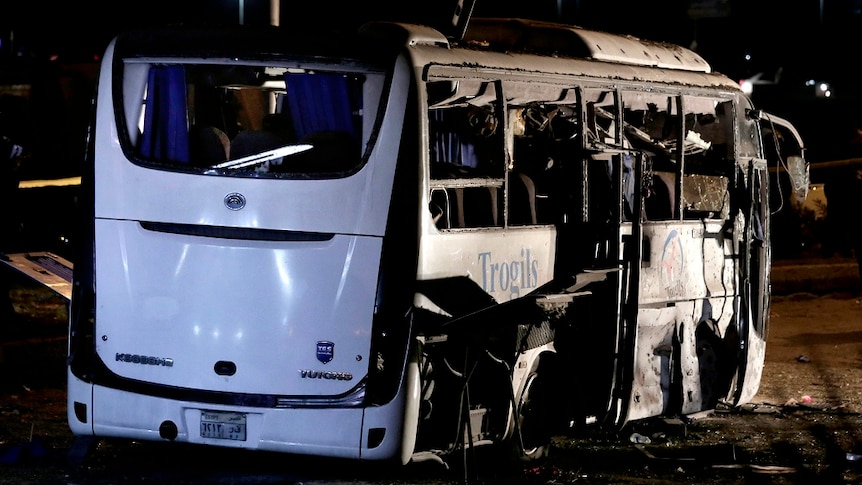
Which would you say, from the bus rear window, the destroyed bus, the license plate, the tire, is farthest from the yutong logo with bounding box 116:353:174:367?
the tire

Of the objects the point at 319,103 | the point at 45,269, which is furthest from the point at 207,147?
the point at 45,269

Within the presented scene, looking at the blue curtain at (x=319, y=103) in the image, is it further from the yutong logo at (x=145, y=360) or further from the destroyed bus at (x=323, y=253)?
the yutong logo at (x=145, y=360)

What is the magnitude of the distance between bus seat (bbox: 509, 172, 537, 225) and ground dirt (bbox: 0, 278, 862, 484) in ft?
4.80

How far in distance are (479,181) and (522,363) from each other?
117 cm

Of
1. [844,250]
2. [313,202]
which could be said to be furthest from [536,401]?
[844,250]

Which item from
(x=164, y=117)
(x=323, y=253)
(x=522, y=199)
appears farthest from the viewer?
(x=522, y=199)

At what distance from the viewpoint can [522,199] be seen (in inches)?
314

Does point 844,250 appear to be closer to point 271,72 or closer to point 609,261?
point 609,261

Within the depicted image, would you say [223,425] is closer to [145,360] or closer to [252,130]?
[145,360]

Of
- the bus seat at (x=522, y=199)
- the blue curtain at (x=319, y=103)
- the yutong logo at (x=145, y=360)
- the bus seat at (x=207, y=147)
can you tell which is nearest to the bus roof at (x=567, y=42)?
the bus seat at (x=522, y=199)

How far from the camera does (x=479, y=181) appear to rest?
743 cm

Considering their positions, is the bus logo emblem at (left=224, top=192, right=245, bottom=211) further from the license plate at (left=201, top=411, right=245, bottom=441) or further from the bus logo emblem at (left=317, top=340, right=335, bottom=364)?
Answer: the license plate at (left=201, top=411, right=245, bottom=441)

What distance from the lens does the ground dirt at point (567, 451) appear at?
25.4 feet

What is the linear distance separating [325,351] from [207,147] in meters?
1.31
